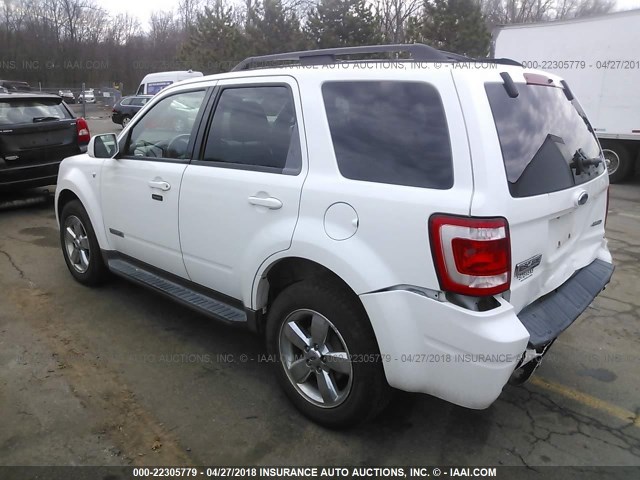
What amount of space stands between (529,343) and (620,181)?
10.8 meters

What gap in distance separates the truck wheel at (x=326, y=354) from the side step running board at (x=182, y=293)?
13.4 inches

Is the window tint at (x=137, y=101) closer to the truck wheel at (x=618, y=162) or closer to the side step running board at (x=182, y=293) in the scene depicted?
the truck wheel at (x=618, y=162)

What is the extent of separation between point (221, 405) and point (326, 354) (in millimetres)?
783

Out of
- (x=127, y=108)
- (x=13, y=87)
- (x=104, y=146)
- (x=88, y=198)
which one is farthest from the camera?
(x=13, y=87)

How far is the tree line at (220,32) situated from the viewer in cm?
2848

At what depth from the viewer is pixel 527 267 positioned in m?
2.30

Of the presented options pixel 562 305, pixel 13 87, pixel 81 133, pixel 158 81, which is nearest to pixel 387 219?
pixel 562 305

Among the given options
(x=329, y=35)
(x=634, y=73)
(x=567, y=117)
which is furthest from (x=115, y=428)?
(x=329, y=35)

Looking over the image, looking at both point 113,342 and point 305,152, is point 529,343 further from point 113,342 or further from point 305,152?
point 113,342

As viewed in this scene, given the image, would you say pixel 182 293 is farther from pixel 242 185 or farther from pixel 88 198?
pixel 88 198

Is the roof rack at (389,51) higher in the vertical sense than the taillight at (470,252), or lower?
higher

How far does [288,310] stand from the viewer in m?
2.72

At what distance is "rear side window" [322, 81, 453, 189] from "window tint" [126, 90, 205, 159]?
4.04 ft

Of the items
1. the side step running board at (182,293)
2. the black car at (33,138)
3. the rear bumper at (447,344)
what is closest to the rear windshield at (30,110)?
the black car at (33,138)
